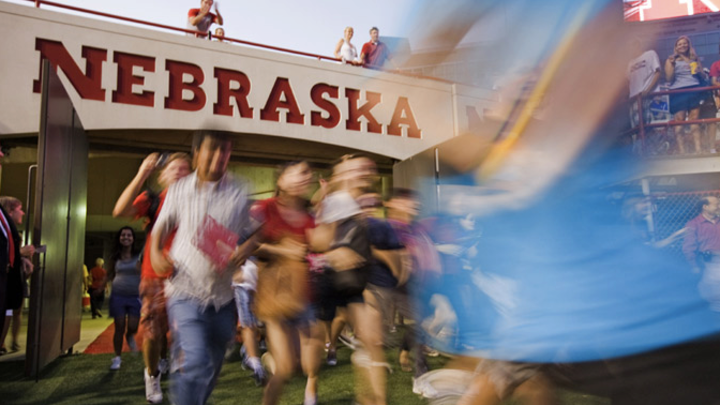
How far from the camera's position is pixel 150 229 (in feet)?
13.8

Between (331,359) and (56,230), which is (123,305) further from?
(331,359)

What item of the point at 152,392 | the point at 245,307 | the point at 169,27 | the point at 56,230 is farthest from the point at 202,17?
the point at 152,392

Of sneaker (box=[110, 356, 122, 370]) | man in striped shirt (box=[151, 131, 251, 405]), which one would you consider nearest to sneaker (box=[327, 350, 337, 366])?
sneaker (box=[110, 356, 122, 370])

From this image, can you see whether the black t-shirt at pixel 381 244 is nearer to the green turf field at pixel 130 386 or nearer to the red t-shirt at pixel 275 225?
the red t-shirt at pixel 275 225

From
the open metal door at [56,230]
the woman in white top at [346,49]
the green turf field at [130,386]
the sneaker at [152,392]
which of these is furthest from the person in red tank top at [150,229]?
the woman in white top at [346,49]

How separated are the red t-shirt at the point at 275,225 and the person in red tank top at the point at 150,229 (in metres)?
0.55

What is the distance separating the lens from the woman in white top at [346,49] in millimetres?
11359

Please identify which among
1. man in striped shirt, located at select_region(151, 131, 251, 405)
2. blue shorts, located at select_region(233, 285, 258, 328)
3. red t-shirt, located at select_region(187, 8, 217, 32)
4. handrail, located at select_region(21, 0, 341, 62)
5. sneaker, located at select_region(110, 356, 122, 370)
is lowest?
sneaker, located at select_region(110, 356, 122, 370)

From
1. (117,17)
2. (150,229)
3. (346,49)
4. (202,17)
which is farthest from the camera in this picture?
(346,49)

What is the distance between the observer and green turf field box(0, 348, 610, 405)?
4.56 m

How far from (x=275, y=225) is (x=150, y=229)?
123 centimetres

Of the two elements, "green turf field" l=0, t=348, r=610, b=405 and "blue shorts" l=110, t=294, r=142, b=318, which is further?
"blue shorts" l=110, t=294, r=142, b=318

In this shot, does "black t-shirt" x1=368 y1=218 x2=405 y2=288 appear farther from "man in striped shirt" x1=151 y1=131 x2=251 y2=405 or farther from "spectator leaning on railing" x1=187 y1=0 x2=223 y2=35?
"spectator leaning on railing" x1=187 y1=0 x2=223 y2=35

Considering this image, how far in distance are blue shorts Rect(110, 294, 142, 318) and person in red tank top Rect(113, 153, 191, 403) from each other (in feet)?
4.42
